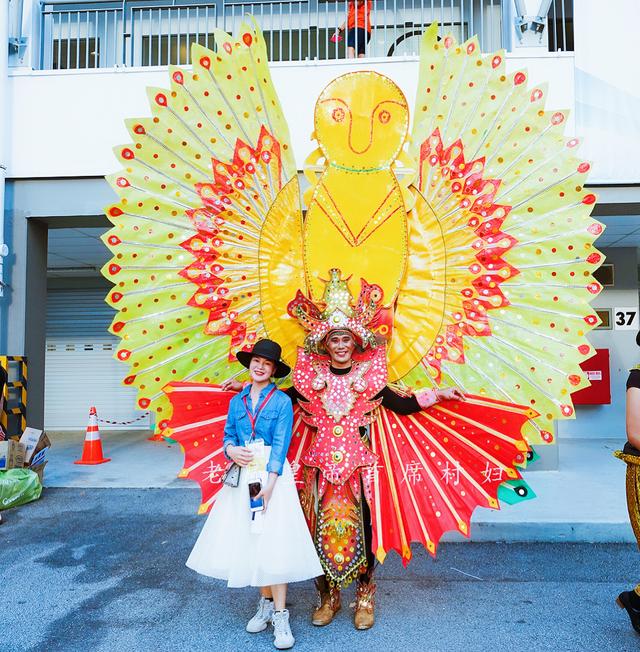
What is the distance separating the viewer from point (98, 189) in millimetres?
6469

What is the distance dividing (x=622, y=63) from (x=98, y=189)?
6224 mm

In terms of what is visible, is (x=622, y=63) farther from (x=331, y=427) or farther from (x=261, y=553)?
(x=261, y=553)

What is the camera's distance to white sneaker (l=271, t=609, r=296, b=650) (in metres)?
2.72

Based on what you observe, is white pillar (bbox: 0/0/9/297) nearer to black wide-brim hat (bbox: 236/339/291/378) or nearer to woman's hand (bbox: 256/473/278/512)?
black wide-brim hat (bbox: 236/339/291/378)

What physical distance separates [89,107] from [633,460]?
21.6 feet

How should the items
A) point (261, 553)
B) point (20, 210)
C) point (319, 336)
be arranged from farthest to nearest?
A: point (20, 210)
point (319, 336)
point (261, 553)

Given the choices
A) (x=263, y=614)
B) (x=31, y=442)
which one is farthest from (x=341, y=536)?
(x=31, y=442)

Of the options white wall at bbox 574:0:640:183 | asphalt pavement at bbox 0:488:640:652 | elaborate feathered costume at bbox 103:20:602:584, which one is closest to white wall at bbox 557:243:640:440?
white wall at bbox 574:0:640:183

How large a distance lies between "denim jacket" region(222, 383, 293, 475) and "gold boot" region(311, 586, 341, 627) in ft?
2.84

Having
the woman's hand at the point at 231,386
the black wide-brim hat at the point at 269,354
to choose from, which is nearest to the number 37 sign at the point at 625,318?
the black wide-brim hat at the point at 269,354

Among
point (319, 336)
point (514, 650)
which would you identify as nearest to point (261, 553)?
point (319, 336)

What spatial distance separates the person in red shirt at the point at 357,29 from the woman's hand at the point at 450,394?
499 cm

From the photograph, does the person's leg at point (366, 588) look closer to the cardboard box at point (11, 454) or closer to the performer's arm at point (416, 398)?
the performer's arm at point (416, 398)

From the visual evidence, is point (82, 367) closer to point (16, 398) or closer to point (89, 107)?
point (16, 398)
